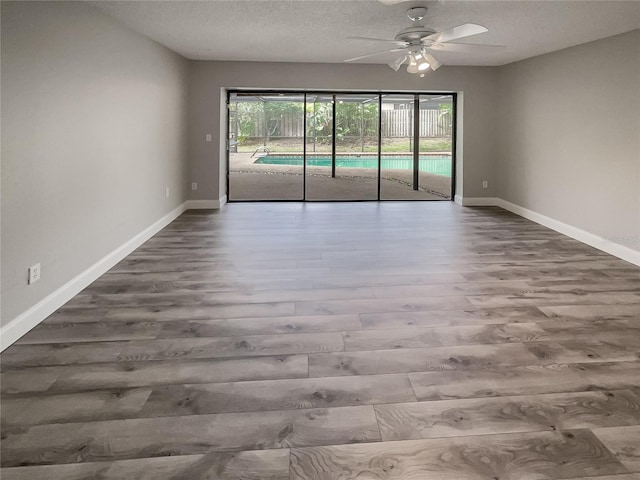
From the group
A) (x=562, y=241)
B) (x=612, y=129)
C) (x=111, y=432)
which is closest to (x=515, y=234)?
(x=562, y=241)

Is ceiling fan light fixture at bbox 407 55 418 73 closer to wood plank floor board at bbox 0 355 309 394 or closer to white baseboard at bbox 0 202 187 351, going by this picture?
white baseboard at bbox 0 202 187 351

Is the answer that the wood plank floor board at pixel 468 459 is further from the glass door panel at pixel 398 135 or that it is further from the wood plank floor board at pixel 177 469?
the glass door panel at pixel 398 135

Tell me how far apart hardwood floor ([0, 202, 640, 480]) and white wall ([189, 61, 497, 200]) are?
3.63 meters

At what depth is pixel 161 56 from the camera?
232 inches

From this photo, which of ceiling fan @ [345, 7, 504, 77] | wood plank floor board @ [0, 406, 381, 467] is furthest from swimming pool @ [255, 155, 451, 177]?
wood plank floor board @ [0, 406, 381, 467]

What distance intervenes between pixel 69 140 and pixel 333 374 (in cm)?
280

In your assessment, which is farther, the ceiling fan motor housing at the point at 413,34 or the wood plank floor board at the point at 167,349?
the ceiling fan motor housing at the point at 413,34

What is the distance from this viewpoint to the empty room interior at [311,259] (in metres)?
1.86

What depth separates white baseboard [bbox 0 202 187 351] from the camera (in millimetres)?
2732

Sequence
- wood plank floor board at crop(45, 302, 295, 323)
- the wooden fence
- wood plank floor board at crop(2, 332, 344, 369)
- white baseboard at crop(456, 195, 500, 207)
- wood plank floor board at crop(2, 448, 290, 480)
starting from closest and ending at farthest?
1. wood plank floor board at crop(2, 448, 290, 480)
2. wood plank floor board at crop(2, 332, 344, 369)
3. wood plank floor board at crop(45, 302, 295, 323)
4. white baseboard at crop(456, 195, 500, 207)
5. the wooden fence

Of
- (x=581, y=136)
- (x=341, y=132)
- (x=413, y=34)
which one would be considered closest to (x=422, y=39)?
(x=413, y=34)

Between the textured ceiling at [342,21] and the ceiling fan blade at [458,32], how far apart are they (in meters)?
0.21

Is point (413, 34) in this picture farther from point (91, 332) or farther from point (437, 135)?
point (437, 135)

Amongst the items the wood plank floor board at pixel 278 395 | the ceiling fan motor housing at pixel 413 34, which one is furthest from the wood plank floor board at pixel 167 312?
the ceiling fan motor housing at pixel 413 34
